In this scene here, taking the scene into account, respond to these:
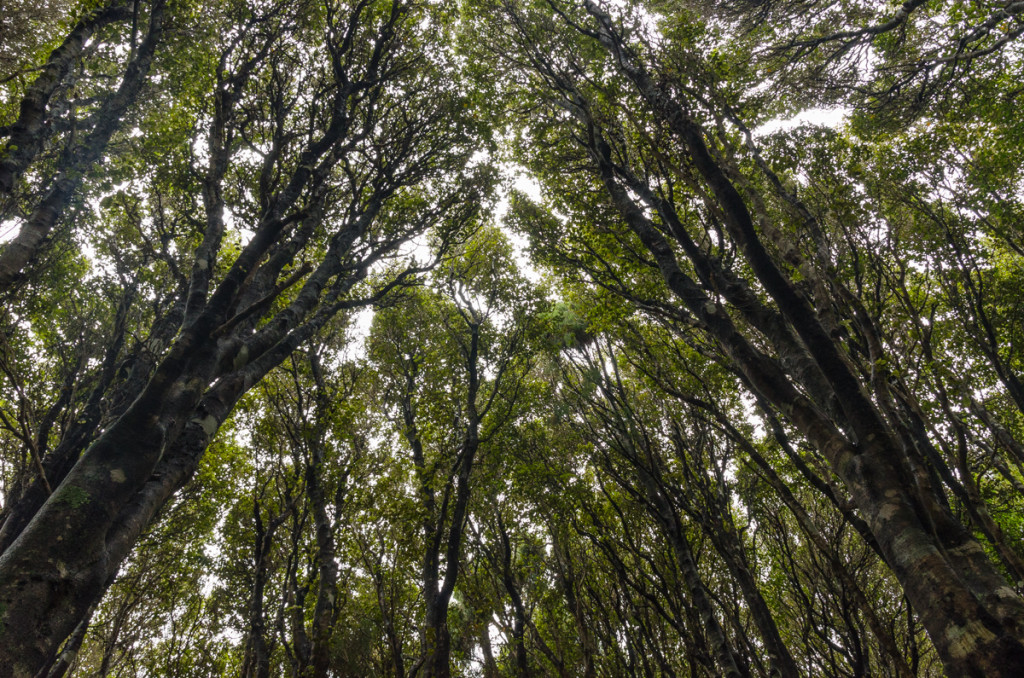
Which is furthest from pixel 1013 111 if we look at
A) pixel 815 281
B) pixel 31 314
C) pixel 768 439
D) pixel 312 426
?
pixel 31 314

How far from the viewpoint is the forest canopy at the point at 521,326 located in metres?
3.97

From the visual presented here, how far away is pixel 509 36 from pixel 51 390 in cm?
1358

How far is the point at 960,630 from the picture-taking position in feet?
8.04

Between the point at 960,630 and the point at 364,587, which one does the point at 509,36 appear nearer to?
the point at 960,630

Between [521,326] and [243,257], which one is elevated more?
[521,326]

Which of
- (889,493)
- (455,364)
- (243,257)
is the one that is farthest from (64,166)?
(889,493)

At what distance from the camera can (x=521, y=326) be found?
12250 mm

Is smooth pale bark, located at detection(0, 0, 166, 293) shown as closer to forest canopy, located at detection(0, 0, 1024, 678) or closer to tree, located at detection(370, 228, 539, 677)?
forest canopy, located at detection(0, 0, 1024, 678)

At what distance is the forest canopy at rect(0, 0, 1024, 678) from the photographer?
13.0ft

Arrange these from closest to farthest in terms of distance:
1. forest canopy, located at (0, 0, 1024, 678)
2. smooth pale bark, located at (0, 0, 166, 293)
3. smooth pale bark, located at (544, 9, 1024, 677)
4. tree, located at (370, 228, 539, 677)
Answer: smooth pale bark, located at (544, 9, 1024, 677) → forest canopy, located at (0, 0, 1024, 678) → smooth pale bark, located at (0, 0, 166, 293) → tree, located at (370, 228, 539, 677)

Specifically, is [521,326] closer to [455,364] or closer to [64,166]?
[455,364]

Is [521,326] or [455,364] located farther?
[455,364]

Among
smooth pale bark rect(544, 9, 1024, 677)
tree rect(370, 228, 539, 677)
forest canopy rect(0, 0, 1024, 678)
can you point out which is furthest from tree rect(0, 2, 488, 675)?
smooth pale bark rect(544, 9, 1024, 677)

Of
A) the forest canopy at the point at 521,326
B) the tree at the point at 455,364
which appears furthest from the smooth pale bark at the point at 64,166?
the tree at the point at 455,364
